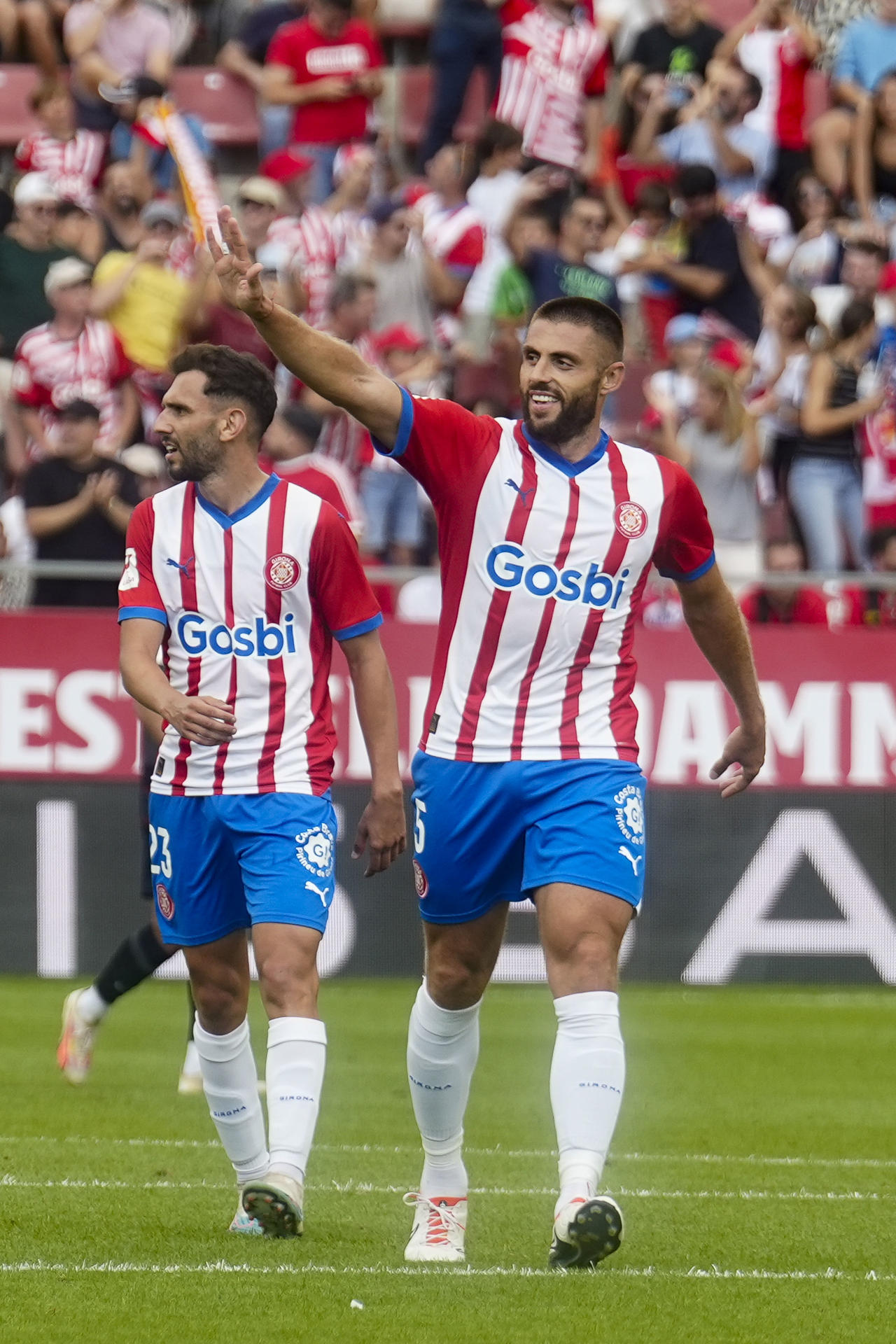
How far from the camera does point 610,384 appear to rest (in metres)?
5.54

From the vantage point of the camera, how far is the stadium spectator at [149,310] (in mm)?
13297

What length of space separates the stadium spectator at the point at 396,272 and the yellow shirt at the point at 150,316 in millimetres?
1294

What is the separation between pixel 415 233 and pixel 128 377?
7.82 ft

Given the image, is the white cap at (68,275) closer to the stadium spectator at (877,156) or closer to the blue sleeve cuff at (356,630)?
the stadium spectator at (877,156)

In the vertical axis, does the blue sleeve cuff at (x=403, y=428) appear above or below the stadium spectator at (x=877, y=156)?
A: below

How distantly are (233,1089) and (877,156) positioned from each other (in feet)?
38.2

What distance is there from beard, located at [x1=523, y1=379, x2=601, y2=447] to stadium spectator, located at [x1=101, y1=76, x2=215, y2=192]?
381 inches

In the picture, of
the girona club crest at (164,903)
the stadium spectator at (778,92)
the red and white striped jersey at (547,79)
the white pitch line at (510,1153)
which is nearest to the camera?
the girona club crest at (164,903)

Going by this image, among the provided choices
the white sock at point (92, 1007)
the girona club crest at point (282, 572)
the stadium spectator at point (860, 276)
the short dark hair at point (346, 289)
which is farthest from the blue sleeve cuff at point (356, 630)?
the stadium spectator at point (860, 276)

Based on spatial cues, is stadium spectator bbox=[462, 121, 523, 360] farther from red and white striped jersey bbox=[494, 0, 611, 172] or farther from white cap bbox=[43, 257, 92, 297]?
white cap bbox=[43, 257, 92, 297]

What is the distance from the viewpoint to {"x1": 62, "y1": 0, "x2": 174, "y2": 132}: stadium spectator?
51.4 feet

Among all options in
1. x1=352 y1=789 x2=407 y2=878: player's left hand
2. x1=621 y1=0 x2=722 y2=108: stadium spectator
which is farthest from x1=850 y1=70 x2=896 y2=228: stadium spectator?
x1=352 y1=789 x2=407 y2=878: player's left hand

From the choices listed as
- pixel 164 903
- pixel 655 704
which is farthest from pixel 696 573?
pixel 655 704

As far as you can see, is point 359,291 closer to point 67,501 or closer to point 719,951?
point 67,501
